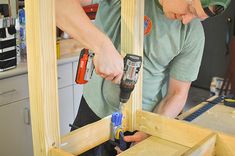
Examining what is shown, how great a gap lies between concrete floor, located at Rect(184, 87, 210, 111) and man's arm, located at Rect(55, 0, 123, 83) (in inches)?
103

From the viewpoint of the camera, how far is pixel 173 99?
51.5 inches

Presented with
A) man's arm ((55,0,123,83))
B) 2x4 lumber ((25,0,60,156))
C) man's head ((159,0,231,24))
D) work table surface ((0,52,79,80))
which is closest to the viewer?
2x4 lumber ((25,0,60,156))

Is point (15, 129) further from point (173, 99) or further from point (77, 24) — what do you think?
point (77, 24)

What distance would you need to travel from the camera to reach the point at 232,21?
342 cm

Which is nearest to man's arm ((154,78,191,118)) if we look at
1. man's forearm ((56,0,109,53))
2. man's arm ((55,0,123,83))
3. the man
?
the man

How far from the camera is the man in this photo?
3.52 feet

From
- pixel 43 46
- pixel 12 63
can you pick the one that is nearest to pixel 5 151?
pixel 12 63

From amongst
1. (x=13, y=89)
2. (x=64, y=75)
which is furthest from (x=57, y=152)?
(x=64, y=75)

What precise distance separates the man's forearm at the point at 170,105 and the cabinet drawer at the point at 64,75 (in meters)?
0.96

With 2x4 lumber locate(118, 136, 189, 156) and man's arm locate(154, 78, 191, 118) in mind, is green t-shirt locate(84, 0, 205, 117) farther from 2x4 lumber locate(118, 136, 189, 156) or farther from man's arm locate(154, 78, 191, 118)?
2x4 lumber locate(118, 136, 189, 156)

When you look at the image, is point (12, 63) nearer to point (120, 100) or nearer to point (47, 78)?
point (120, 100)

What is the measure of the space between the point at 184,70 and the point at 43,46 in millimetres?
695

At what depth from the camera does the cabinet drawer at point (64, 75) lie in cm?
212

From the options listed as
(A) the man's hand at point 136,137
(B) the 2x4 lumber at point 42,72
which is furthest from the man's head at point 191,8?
(B) the 2x4 lumber at point 42,72
